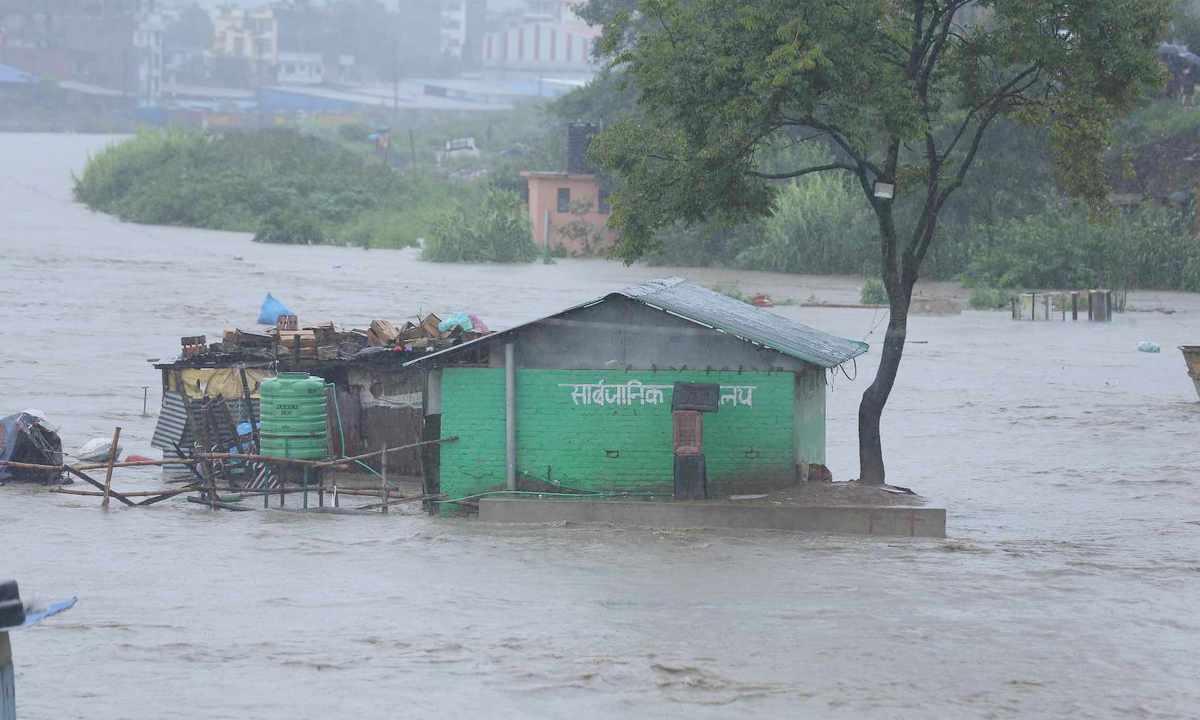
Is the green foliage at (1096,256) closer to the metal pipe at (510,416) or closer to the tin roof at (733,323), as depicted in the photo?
the tin roof at (733,323)

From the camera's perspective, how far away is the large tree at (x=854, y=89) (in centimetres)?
1658

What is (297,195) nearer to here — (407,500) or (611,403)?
(407,500)

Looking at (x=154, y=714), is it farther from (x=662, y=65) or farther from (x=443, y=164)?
(x=443, y=164)

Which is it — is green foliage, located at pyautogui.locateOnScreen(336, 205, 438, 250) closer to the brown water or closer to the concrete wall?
the brown water

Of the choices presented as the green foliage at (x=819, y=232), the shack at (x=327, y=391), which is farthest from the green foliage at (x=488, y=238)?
the shack at (x=327, y=391)

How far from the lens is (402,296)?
4503 centimetres

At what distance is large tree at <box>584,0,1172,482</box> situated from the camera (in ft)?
54.4

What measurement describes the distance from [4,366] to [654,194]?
15.5 metres

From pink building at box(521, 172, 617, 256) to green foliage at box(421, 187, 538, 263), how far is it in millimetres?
2513

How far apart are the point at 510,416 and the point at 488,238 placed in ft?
144

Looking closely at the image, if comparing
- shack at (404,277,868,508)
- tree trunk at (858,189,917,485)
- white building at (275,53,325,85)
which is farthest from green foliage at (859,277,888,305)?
white building at (275,53,325,85)

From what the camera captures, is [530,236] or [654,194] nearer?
[654,194]

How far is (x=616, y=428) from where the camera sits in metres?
16.6

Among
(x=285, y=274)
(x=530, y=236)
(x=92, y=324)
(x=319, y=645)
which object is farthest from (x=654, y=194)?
(x=530, y=236)
